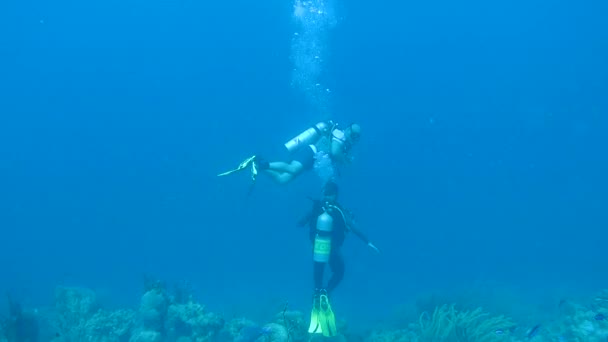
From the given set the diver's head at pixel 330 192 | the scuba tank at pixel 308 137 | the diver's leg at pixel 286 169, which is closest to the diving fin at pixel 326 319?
the diver's head at pixel 330 192

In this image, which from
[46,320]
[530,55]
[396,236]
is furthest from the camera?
[530,55]

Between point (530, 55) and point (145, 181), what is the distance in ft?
318

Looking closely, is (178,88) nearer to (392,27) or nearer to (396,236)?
(392,27)

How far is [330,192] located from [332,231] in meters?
0.86

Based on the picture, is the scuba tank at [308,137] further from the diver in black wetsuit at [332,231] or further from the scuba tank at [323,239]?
the scuba tank at [323,239]

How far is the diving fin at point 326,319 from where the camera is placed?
9.03 meters

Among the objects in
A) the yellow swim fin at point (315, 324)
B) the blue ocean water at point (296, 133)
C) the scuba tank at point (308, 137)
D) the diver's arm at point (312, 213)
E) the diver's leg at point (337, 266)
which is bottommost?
the yellow swim fin at point (315, 324)

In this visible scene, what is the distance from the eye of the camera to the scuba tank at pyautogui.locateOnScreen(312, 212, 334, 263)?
9.75 m

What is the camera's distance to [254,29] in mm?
82688

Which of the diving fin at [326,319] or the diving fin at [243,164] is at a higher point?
the diving fin at [243,164]

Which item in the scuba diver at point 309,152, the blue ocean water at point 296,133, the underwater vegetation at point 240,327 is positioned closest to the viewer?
the underwater vegetation at point 240,327

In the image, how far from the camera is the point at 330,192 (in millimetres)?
10289

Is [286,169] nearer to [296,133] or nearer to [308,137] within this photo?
[308,137]

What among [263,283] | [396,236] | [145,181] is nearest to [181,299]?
[263,283]
